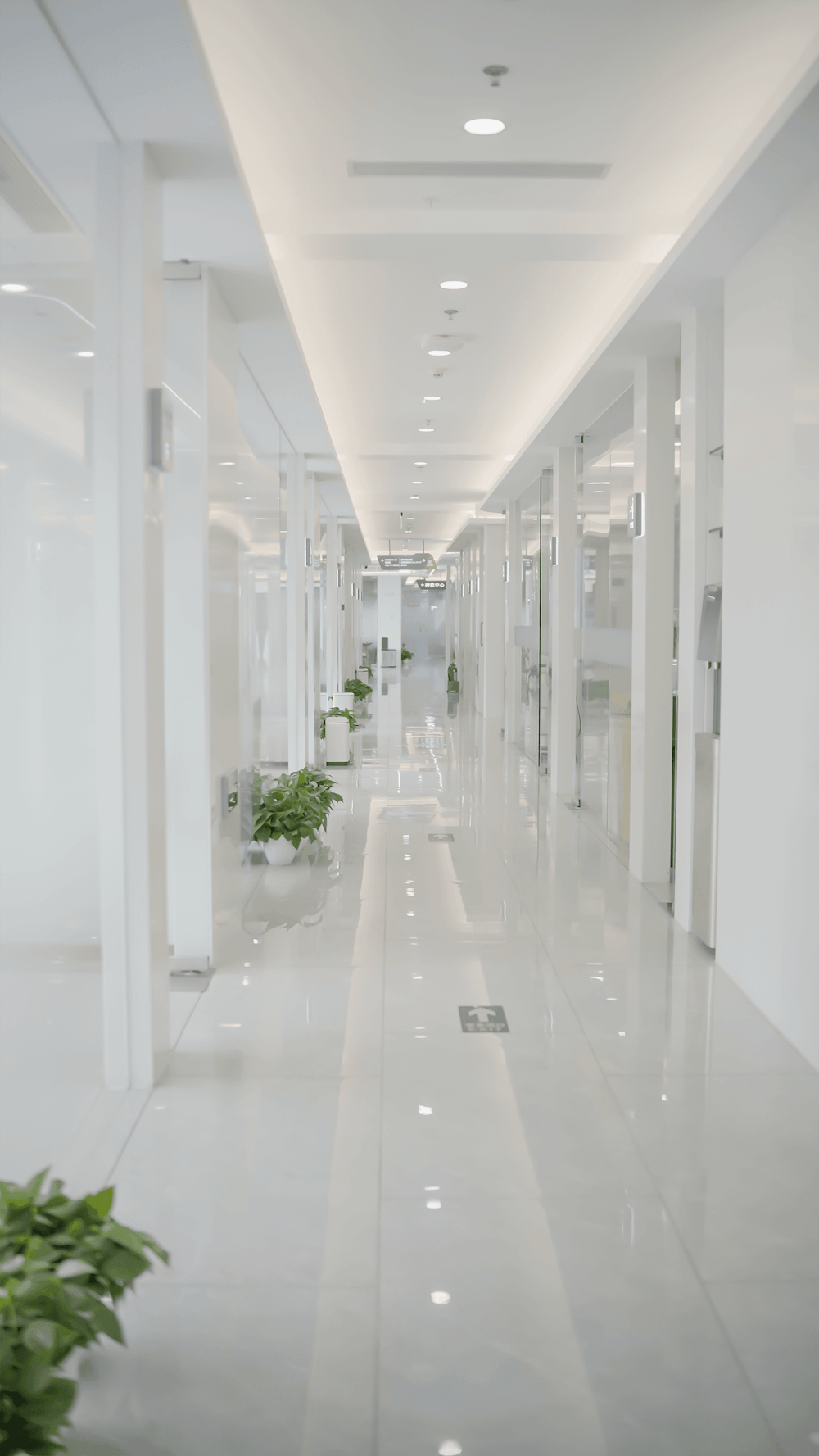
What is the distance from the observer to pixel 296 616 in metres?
11.7

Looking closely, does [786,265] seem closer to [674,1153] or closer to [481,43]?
[481,43]

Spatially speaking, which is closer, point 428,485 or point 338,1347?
point 338,1347

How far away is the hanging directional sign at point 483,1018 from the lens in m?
4.97

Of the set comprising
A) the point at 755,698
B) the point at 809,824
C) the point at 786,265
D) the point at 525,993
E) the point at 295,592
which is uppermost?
the point at 786,265

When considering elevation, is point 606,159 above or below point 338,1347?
above

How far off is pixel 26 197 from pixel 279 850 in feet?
19.4

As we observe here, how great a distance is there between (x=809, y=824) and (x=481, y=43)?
3.26 metres

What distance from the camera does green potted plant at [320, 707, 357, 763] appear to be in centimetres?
1427

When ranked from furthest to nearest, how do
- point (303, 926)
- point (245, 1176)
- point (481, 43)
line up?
point (303, 926)
point (481, 43)
point (245, 1176)

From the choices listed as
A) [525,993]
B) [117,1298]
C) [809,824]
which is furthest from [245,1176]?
[809,824]

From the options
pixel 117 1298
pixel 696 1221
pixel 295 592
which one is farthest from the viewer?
pixel 295 592

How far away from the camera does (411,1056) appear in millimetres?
4625

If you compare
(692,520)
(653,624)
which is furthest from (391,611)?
(692,520)

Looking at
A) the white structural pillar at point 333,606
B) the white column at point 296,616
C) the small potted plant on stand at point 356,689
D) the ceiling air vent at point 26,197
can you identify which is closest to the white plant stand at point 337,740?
the white column at point 296,616
